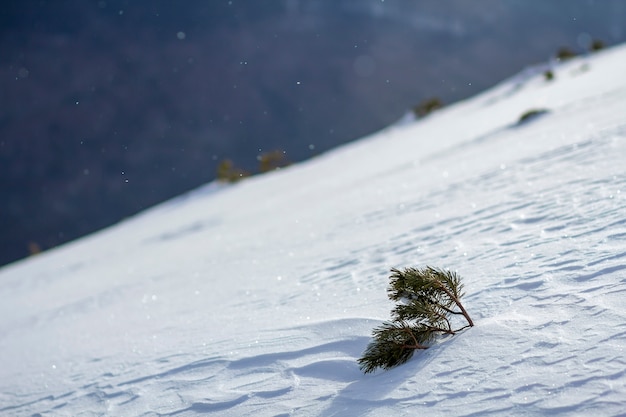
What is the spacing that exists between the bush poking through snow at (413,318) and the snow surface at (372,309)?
76 millimetres

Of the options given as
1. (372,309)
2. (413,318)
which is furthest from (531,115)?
(413,318)

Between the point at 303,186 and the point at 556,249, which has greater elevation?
the point at 303,186

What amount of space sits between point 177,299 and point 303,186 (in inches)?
333

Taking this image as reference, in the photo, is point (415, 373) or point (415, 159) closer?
point (415, 373)

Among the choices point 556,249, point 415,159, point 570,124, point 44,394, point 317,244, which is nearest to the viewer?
point 556,249

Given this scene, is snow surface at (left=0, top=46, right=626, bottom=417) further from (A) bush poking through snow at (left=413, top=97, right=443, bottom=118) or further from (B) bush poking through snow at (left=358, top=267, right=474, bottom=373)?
(A) bush poking through snow at (left=413, top=97, right=443, bottom=118)

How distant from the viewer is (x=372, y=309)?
3.83 m

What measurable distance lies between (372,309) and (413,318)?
937 mm

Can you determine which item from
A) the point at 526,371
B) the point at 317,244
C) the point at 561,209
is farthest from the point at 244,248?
the point at 526,371

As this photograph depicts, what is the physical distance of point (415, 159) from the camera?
11914mm

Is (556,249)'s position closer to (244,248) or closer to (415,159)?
(244,248)

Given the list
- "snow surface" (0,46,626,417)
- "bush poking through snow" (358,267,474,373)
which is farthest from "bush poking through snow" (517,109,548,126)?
"bush poking through snow" (358,267,474,373)

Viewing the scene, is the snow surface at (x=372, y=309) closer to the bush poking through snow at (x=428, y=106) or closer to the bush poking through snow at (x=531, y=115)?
the bush poking through snow at (x=531, y=115)

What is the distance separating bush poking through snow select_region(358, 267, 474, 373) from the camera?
2.87 metres
